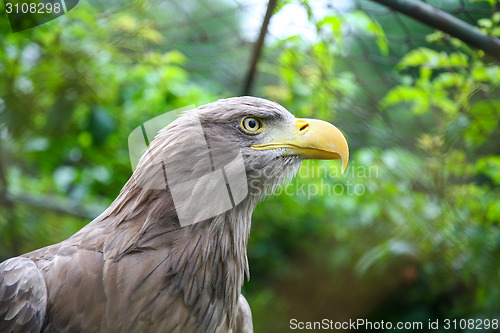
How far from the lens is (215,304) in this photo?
1624mm

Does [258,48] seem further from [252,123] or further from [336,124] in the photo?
[252,123]

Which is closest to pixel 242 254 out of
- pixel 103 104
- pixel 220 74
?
pixel 103 104

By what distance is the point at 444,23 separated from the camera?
2023mm

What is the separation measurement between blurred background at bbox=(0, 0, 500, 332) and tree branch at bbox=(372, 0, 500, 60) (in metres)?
0.39

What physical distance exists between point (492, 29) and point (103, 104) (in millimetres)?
2260

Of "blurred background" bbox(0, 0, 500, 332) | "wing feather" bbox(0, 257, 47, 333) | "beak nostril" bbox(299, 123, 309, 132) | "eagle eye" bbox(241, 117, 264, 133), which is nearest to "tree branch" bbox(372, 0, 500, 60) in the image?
"blurred background" bbox(0, 0, 500, 332)

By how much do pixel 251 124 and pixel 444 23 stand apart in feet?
3.21

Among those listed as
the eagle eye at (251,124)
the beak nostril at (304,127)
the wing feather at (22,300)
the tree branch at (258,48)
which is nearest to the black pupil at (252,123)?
the eagle eye at (251,124)

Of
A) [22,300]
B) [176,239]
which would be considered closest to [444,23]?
[176,239]

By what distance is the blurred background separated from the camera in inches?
110

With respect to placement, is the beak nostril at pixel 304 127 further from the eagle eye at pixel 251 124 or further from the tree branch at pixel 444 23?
the tree branch at pixel 444 23

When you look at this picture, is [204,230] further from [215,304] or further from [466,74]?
[466,74]

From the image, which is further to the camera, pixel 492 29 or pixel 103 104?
pixel 103 104

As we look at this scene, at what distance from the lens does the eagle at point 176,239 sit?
1.46 m
